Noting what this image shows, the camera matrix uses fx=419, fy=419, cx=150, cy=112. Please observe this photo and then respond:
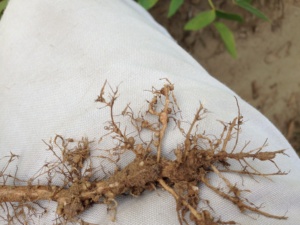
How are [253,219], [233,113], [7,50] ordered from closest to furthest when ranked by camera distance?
[253,219], [233,113], [7,50]

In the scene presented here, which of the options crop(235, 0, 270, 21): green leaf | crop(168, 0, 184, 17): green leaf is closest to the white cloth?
crop(168, 0, 184, 17): green leaf

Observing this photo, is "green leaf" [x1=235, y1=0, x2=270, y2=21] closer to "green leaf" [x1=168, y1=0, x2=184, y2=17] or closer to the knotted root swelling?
"green leaf" [x1=168, y1=0, x2=184, y2=17]

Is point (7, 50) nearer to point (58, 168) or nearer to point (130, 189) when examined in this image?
point (58, 168)

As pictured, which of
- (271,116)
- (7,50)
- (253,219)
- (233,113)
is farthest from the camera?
(271,116)

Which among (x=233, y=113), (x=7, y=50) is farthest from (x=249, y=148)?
(x=7, y=50)

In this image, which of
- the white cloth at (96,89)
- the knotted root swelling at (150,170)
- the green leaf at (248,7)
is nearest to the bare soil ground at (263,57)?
the green leaf at (248,7)

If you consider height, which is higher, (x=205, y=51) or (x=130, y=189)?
(x=205, y=51)
